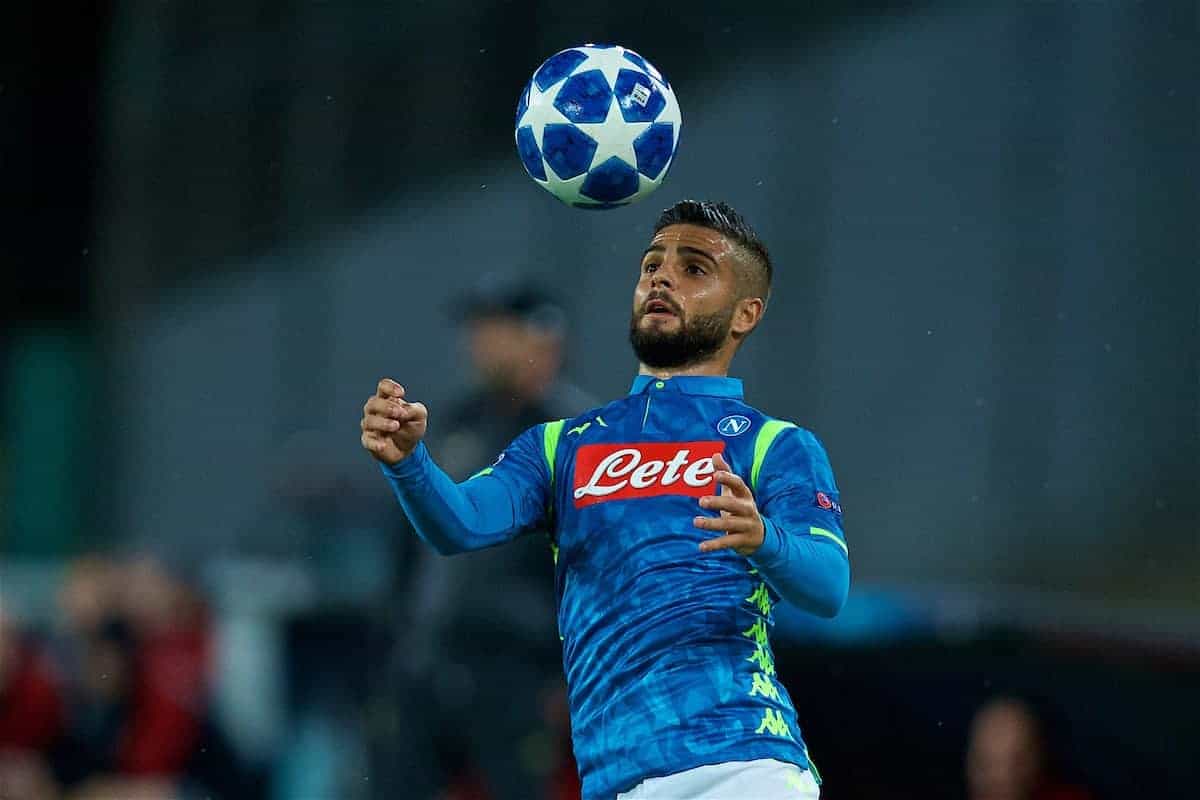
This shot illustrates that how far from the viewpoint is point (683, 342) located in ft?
12.4

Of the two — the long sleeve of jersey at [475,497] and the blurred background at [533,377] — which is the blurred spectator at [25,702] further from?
the long sleeve of jersey at [475,497]

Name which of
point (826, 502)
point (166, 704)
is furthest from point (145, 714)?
point (826, 502)

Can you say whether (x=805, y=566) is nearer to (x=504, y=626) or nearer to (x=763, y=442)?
(x=763, y=442)

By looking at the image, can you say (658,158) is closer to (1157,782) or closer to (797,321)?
(1157,782)

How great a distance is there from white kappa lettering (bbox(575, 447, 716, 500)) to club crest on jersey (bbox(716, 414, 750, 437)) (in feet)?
0.25

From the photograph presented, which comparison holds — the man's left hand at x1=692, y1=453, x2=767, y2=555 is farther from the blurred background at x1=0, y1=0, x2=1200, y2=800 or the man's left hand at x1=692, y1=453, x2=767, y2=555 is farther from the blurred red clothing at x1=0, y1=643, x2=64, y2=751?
the blurred red clothing at x1=0, y1=643, x2=64, y2=751

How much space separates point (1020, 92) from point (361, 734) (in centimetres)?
433

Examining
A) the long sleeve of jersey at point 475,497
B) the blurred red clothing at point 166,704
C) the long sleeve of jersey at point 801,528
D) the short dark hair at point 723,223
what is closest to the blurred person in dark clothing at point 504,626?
the blurred red clothing at point 166,704

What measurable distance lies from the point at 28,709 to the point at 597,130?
6.18 m

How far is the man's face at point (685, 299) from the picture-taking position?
3.78 metres

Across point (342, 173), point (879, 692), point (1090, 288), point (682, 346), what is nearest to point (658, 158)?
point (682, 346)

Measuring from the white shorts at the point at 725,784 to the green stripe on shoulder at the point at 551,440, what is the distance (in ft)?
2.17

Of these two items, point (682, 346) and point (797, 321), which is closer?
point (682, 346)

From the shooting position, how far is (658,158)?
4.11 meters
